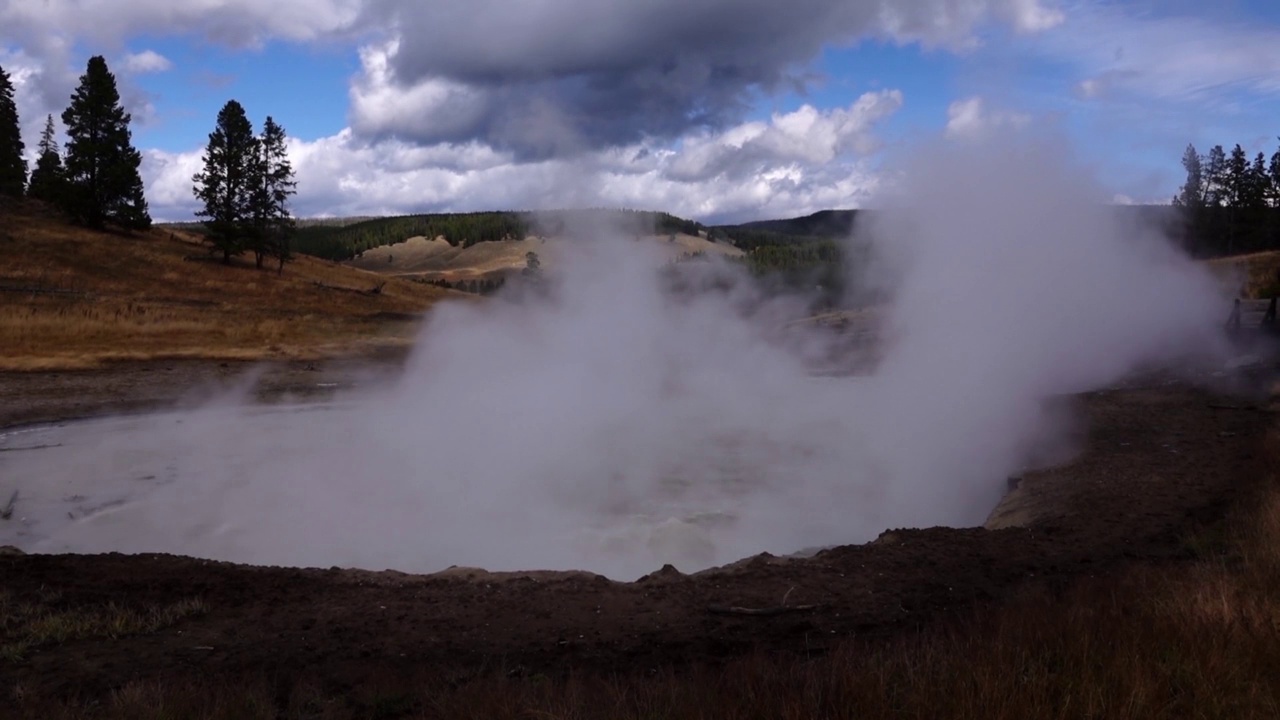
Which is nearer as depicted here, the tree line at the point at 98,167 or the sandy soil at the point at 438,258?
the tree line at the point at 98,167

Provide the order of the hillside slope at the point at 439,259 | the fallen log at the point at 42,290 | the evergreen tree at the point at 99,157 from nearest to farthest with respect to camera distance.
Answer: the fallen log at the point at 42,290 < the evergreen tree at the point at 99,157 < the hillside slope at the point at 439,259

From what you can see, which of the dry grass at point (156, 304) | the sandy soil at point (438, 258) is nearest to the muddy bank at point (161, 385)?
the dry grass at point (156, 304)

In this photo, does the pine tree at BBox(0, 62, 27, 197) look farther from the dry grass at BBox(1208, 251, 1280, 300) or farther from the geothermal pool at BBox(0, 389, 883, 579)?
the dry grass at BBox(1208, 251, 1280, 300)

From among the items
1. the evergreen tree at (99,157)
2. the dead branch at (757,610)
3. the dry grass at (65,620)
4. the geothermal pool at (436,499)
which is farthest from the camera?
the evergreen tree at (99,157)

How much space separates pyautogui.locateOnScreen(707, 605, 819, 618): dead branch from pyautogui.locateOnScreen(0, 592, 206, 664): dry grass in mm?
3626

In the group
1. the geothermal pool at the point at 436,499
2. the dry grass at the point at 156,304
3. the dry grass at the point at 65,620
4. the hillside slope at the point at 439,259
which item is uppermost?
the hillside slope at the point at 439,259

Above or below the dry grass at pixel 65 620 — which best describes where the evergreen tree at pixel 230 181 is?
above

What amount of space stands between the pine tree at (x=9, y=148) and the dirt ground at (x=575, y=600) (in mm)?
55877

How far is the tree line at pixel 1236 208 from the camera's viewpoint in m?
58.0

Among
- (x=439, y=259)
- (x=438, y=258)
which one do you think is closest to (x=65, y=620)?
(x=439, y=259)

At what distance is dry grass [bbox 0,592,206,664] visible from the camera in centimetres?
596

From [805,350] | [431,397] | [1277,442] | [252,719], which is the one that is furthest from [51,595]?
[805,350]

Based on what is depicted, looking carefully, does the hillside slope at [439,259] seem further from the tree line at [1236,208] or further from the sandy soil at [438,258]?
the tree line at [1236,208]

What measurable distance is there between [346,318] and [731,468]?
29.1m
